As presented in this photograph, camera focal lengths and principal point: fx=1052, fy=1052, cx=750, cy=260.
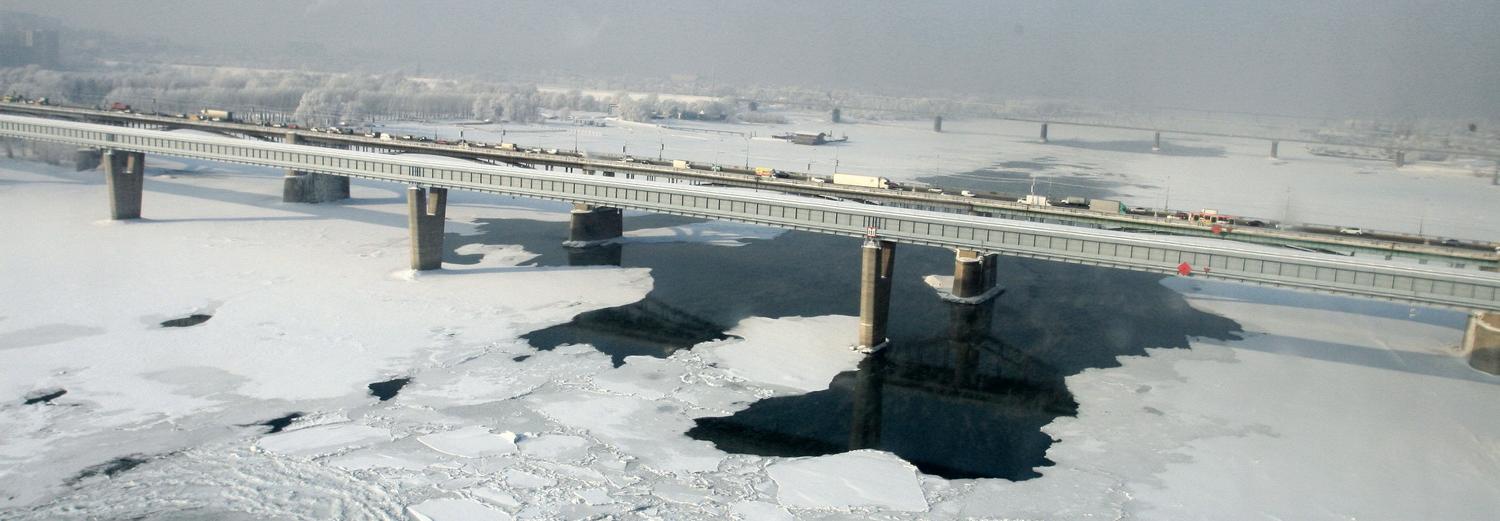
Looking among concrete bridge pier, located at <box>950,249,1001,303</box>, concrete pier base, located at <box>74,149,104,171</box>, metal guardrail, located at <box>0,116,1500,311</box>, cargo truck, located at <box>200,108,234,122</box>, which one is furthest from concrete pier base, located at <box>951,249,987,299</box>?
cargo truck, located at <box>200,108,234,122</box>

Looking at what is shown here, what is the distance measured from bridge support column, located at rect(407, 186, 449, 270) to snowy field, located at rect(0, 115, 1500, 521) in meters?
1.10

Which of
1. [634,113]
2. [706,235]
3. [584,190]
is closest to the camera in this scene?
[584,190]

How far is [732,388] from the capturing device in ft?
118

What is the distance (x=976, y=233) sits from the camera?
4294cm

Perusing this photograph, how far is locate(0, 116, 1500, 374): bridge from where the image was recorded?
1476 inches

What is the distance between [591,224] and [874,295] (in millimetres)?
27187

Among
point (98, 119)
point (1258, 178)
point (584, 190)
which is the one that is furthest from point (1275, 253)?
point (98, 119)

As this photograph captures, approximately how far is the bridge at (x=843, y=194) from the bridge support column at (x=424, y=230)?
57.0 feet

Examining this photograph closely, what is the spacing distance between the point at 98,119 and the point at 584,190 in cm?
7355

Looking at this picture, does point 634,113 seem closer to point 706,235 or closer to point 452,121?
point 452,121

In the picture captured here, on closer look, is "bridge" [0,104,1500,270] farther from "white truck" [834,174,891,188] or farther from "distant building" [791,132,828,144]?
"distant building" [791,132,828,144]

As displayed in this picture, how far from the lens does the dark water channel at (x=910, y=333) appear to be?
31906mm

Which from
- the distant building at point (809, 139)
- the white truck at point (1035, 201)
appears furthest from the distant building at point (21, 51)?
the white truck at point (1035, 201)

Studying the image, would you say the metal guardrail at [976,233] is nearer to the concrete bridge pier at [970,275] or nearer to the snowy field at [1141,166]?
the concrete bridge pier at [970,275]
